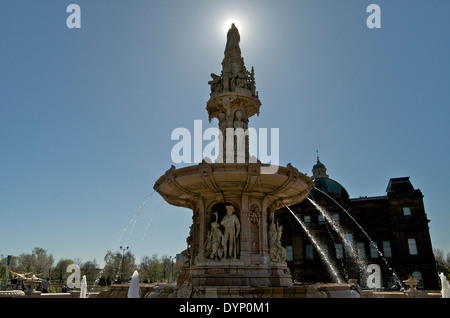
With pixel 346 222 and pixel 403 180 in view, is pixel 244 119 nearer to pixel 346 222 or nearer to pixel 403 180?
pixel 346 222

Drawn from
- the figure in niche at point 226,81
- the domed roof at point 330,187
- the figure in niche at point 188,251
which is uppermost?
the domed roof at point 330,187

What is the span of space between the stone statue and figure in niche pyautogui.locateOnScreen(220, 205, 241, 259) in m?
8.08

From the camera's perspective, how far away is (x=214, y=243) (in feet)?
36.3

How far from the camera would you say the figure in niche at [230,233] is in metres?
11.1

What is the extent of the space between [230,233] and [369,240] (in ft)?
138

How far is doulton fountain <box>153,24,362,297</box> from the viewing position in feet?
35.0

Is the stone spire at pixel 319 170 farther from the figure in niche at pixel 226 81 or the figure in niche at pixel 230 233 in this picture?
the figure in niche at pixel 230 233

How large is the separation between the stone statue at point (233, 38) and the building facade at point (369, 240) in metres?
31.6

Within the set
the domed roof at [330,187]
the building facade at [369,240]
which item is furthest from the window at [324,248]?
the domed roof at [330,187]

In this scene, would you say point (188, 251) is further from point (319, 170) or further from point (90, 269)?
point (90, 269)
